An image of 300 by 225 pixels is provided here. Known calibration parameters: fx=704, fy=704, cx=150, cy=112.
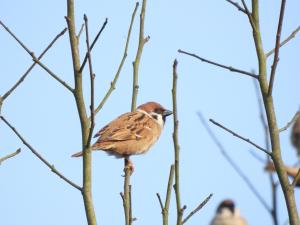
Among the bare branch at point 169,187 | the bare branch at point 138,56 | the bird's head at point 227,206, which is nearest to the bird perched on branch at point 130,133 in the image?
the bird's head at point 227,206

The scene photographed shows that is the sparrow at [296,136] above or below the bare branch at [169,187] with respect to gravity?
above

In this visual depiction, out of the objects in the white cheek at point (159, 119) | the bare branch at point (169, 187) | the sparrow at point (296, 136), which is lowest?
the bare branch at point (169, 187)

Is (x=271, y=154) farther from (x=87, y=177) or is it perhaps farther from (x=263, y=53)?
(x=87, y=177)

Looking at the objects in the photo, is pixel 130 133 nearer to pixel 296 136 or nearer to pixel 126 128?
pixel 126 128

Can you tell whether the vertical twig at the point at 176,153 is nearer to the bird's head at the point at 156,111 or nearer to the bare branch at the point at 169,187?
the bare branch at the point at 169,187

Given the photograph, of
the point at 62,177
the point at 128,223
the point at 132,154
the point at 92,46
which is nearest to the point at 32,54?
the point at 92,46

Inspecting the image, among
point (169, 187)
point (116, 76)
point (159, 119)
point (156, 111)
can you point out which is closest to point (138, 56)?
point (116, 76)

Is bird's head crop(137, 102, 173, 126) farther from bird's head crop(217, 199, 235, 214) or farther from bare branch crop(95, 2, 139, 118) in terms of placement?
bare branch crop(95, 2, 139, 118)

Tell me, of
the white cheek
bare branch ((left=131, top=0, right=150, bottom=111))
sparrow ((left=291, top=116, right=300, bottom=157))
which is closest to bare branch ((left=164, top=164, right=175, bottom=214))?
bare branch ((left=131, top=0, right=150, bottom=111))

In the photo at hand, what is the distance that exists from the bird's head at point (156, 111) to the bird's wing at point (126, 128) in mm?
368

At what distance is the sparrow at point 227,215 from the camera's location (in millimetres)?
7863

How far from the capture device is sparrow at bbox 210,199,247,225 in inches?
310

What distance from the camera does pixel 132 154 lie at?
798 cm

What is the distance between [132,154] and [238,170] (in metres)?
4.75
